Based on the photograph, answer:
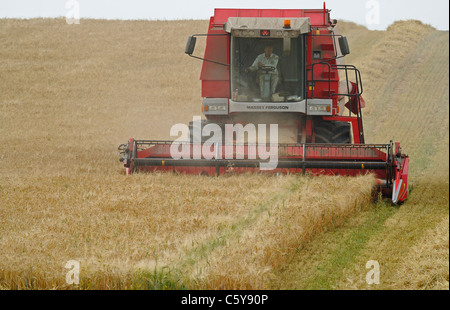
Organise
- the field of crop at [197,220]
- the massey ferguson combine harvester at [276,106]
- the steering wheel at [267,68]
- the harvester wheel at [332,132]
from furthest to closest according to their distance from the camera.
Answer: the harvester wheel at [332,132], the steering wheel at [267,68], the massey ferguson combine harvester at [276,106], the field of crop at [197,220]

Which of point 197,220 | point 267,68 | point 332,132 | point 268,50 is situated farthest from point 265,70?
point 197,220

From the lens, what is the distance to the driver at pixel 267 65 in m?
9.61

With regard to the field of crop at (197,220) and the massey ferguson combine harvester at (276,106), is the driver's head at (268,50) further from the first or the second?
the field of crop at (197,220)

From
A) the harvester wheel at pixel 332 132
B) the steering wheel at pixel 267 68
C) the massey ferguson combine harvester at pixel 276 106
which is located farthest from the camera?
the harvester wheel at pixel 332 132

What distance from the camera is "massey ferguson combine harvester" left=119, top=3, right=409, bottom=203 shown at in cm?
886

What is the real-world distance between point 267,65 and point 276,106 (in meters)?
0.62

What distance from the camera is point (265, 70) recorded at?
960 cm

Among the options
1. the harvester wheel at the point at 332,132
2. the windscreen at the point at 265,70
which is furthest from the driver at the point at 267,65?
the harvester wheel at the point at 332,132

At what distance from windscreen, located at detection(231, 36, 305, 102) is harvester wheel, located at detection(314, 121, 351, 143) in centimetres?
83

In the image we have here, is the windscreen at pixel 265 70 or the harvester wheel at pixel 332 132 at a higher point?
the windscreen at pixel 265 70

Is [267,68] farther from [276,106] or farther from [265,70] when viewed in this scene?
[276,106]

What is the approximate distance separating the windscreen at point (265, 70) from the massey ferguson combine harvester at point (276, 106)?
0.01m
